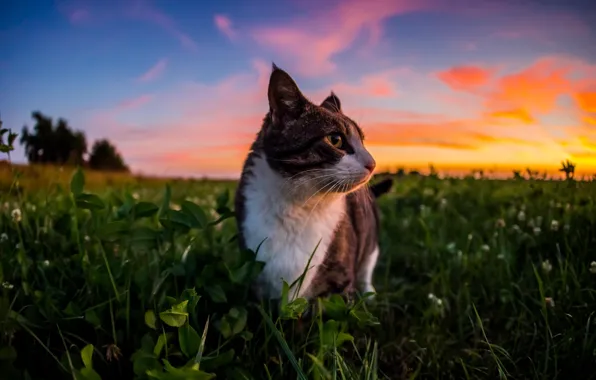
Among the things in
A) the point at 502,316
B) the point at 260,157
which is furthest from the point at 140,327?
the point at 502,316

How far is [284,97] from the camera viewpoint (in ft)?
9.31

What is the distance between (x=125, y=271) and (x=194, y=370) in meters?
1.25

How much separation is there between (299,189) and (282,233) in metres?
0.26

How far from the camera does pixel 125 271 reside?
286cm

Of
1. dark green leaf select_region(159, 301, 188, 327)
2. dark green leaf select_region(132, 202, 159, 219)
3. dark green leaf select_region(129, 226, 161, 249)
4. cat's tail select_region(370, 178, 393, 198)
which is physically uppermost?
cat's tail select_region(370, 178, 393, 198)

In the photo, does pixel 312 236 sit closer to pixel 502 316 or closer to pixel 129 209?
pixel 129 209

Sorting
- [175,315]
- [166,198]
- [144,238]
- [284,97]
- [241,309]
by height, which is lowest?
[241,309]

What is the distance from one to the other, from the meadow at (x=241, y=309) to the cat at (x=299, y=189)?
18 centimetres


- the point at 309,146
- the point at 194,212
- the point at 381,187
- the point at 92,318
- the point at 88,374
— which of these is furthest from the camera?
the point at 381,187

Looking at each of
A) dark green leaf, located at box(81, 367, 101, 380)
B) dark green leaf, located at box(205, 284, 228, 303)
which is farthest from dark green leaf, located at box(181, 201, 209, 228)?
dark green leaf, located at box(81, 367, 101, 380)

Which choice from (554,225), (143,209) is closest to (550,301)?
(554,225)

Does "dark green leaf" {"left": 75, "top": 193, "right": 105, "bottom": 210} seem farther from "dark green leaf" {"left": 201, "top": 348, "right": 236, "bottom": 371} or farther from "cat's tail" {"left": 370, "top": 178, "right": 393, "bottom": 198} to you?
"cat's tail" {"left": 370, "top": 178, "right": 393, "bottom": 198}

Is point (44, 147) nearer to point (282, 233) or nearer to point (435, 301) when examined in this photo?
point (282, 233)

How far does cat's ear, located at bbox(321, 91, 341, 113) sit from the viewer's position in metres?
3.29
